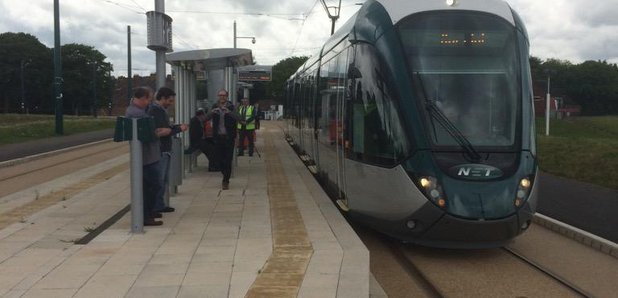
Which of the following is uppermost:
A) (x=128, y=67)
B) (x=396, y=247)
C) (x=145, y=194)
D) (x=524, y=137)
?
(x=128, y=67)

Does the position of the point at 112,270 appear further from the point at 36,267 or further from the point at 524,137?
the point at 524,137

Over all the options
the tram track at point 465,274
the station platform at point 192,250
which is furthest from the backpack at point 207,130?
the tram track at point 465,274

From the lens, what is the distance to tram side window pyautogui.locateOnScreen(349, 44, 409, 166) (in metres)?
6.91

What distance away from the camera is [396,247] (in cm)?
760

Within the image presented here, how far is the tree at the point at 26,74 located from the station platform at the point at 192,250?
76649mm

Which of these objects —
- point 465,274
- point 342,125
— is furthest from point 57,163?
point 465,274

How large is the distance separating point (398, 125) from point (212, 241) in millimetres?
2438

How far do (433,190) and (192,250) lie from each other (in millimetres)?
2600

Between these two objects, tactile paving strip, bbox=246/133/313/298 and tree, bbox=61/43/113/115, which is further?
tree, bbox=61/43/113/115

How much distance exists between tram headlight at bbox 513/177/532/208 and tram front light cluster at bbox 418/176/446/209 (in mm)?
801

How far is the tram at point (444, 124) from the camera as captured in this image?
6.49 m

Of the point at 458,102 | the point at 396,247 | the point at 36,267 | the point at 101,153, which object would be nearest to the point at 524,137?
→ the point at 458,102

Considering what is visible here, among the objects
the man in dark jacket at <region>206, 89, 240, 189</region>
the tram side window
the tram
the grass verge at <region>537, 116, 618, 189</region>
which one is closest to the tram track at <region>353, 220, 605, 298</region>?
the tram

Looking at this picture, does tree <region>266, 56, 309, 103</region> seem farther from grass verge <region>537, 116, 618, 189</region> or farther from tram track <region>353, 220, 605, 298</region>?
tram track <region>353, 220, 605, 298</region>
